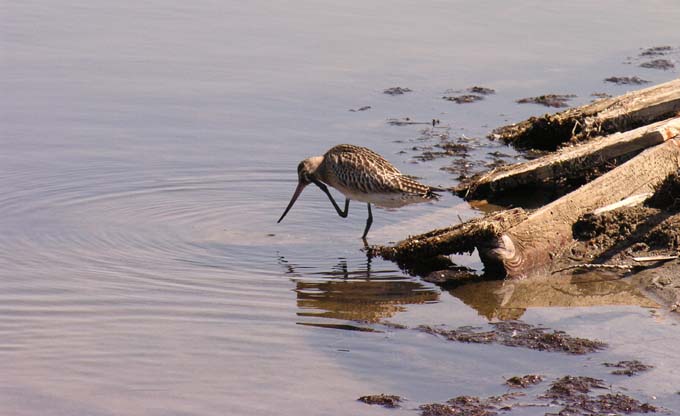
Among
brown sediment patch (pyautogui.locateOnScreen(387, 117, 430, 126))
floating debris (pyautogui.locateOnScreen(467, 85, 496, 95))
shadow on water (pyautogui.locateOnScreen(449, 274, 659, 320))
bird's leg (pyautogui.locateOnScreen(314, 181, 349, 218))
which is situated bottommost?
shadow on water (pyautogui.locateOnScreen(449, 274, 659, 320))

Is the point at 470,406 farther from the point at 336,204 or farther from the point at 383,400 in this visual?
the point at 336,204

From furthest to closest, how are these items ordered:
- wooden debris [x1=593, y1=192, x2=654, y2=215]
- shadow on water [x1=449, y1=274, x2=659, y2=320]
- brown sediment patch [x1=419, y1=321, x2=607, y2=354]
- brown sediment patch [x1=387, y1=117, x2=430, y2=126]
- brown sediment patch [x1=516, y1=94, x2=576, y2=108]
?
1. brown sediment patch [x1=516, y1=94, x2=576, y2=108]
2. brown sediment patch [x1=387, y1=117, x2=430, y2=126]
3. wooden debris [x1=593, y1=192, x2=654, y2=215]
4. shadow on water [x1=449, y1=274, x2=659, y2=320]
5. brown sediment patch [x1=419, y1=321, x2=607, y2=354]

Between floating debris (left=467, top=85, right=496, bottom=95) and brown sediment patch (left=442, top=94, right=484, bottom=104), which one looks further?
floating debris (left=467, top=85, right=496, bottom=95)

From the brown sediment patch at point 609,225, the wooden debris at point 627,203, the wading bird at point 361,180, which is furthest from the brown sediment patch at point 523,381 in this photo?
the wading bird at point 361,180

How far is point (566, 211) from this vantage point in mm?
8523

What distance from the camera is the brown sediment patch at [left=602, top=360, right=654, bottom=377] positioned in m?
6.54

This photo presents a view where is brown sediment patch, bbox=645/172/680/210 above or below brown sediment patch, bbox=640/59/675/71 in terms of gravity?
below

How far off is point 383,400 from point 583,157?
411cm

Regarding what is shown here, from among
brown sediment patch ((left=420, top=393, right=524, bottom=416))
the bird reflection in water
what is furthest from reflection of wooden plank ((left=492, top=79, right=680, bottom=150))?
brown sediment patch ((left=420, top=393, right=524, bottom=416))

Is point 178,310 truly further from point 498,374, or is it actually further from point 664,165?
point 664,165

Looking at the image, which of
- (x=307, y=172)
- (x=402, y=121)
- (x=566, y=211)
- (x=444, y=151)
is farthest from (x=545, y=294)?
(x=402, y=121)

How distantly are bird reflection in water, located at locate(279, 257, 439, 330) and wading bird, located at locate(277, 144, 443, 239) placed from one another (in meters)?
1.00

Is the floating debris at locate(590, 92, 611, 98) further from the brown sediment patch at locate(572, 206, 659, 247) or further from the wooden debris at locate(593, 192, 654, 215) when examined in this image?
the brown sediment patch at locate(572, 206, 659, 247)

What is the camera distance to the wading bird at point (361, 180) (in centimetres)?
976
